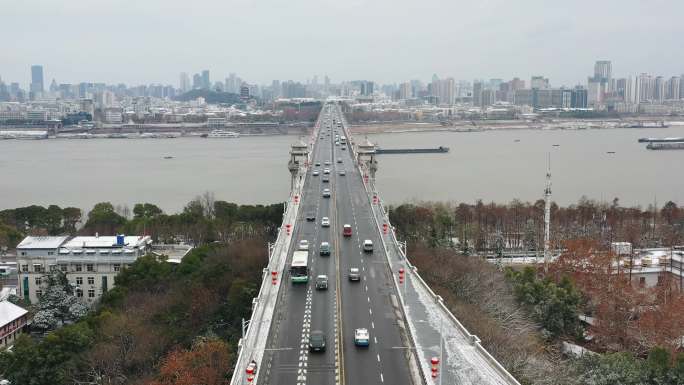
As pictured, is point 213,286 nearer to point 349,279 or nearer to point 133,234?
point 349,279

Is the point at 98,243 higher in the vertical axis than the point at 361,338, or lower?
lower

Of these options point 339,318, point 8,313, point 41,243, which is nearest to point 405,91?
point 41,243

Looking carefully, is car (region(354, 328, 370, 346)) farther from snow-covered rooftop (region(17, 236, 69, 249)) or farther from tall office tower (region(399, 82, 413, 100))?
tall office tower (region(399, 82, 413, 100))

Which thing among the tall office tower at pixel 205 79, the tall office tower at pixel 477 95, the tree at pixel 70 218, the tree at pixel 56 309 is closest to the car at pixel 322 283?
the tree at pixel 56 309

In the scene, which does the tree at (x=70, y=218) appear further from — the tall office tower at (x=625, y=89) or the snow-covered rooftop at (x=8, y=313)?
the tall office tower at (x=625, y=89)

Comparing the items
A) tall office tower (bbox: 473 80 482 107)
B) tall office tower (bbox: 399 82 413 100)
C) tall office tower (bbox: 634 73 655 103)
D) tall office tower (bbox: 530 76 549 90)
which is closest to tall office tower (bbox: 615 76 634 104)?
tall office tower (bbox: 634 73 655 103)

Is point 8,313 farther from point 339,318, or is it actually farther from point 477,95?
point 477,95
